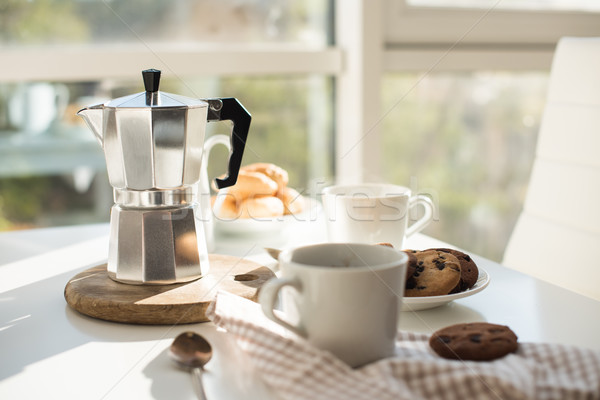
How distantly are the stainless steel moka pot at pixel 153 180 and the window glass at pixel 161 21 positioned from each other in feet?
2.48

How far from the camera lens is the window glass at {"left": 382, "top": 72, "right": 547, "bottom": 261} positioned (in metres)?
1.61

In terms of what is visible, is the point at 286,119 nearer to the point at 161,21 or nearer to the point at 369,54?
the point at 369,54

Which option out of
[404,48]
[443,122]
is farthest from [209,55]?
[443,122]

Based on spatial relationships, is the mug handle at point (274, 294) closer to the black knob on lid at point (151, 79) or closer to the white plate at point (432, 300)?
the white plate at point (432, 300)

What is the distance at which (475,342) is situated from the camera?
0.41 metres

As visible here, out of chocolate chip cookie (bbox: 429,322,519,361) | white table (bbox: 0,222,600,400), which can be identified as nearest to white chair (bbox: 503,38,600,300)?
white table (bbox: 0,222,600,400)

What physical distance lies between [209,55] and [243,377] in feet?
3.44

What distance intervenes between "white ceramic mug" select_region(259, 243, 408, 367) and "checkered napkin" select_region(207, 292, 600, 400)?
1 centimetres

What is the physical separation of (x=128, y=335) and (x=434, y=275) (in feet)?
0.88

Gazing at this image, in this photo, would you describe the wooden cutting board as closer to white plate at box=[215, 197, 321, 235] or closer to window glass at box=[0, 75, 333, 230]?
white plate at box=[215, 197, 321, 235]

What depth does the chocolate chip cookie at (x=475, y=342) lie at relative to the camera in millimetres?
405

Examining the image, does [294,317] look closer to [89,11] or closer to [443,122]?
[89,11]

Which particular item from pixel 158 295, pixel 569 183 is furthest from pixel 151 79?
pixel 569 183

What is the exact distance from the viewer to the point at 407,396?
0.36 m
